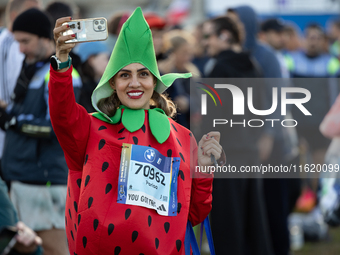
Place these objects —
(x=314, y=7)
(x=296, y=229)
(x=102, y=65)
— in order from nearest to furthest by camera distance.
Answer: (x=102, y=65) → (x=296, y=229) → (x=314, y=7)

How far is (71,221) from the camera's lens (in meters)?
2.77

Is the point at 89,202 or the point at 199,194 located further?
the point at 199,194

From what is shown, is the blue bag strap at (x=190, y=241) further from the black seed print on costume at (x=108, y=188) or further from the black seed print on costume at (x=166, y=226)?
the black seed print on costume at (x=108, y=188)

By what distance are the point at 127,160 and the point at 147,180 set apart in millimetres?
143

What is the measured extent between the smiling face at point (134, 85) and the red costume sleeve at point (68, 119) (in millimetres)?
224

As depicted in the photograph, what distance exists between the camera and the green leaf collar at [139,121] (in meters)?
2.74

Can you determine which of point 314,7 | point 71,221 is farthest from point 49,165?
point 314,7

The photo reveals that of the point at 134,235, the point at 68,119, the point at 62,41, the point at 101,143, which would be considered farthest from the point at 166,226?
the point at 62,41

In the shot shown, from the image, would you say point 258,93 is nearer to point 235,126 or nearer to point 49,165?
point 235,126

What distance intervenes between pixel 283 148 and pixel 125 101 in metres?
3.27

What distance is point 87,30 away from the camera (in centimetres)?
256

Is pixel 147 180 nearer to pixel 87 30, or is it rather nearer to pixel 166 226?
pixel 166 226

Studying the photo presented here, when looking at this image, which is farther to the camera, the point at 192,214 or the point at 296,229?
the point at 296,229

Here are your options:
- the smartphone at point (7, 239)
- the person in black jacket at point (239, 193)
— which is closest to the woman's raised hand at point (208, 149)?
the smartphone at point (7, 239)
